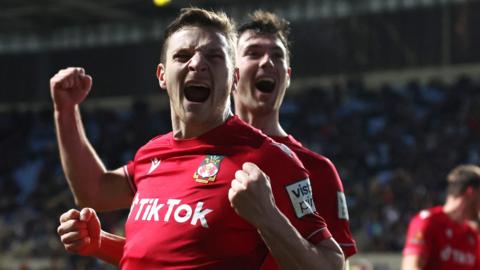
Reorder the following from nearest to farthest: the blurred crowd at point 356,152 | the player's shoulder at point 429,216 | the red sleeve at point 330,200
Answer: the red sleeve at point 330,200
the player's shoulder at point 429,216
the blurred crowd at point 356,152

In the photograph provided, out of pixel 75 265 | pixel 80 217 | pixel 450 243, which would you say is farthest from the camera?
pixel 75 265

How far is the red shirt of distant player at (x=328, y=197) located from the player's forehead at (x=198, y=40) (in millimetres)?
991

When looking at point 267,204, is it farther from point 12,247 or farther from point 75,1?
point 75,1

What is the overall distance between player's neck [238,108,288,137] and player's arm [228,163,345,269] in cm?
163

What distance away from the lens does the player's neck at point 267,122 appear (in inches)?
160

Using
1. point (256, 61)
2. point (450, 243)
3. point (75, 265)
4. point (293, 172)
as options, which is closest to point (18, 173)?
point (75, 265)

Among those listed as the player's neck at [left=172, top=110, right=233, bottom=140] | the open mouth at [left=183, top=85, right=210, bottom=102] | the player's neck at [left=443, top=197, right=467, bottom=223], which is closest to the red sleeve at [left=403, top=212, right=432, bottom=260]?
the player's neck at [left=443, top=197, right=467, bottom=223]

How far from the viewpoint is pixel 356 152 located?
17734 mm

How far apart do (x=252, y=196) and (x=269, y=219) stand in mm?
95

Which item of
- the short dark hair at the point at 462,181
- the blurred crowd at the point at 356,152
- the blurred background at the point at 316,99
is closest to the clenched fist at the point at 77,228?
the short dark hair at the point at 462,181

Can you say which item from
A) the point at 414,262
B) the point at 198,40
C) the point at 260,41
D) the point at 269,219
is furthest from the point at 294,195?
the point at 414,262

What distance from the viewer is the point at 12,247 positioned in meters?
18.2

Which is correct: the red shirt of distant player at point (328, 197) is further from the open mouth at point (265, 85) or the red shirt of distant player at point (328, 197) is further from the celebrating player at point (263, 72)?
the open mouth at point (265, 85)

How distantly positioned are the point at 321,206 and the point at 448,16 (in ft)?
51.0
